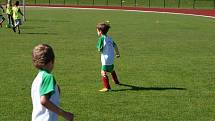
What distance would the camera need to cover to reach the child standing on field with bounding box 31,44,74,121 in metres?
5.18

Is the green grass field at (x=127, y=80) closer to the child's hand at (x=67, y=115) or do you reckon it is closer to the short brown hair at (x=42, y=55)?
the child's hand at (x=67, y=115)

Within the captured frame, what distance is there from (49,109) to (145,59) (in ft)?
39.4

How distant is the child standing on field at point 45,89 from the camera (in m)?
5.18

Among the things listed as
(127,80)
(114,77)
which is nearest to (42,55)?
(114,77)

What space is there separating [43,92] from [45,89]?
4 centimetres

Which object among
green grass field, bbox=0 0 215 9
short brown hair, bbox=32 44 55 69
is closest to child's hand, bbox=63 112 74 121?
short brown hair, bbox=32 44 55 69

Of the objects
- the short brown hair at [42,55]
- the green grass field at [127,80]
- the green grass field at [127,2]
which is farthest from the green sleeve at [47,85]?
the green grass field at [127,2]

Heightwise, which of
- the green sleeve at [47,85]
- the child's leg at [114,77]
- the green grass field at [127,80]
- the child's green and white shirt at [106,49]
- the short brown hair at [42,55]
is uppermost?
the short brown hair at [42,55]

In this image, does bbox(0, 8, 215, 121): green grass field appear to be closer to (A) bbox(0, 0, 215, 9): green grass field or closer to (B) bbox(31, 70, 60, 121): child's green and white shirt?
(B) bbox(31, 70, 60, 121): child's green and white shirt

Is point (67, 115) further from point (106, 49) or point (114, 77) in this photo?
point (114, 77)

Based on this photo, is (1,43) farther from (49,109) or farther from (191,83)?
(49,109)

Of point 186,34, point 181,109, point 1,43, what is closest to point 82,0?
point 186,34

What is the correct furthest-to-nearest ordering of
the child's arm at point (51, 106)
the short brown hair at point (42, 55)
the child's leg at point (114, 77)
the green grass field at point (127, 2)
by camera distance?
the green grass field at point (127, 2) → the child's leg at point (114, 77) → the child's arm at point (51, 106) → the short brown hair at point (42, 55)

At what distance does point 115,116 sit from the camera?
934cm
